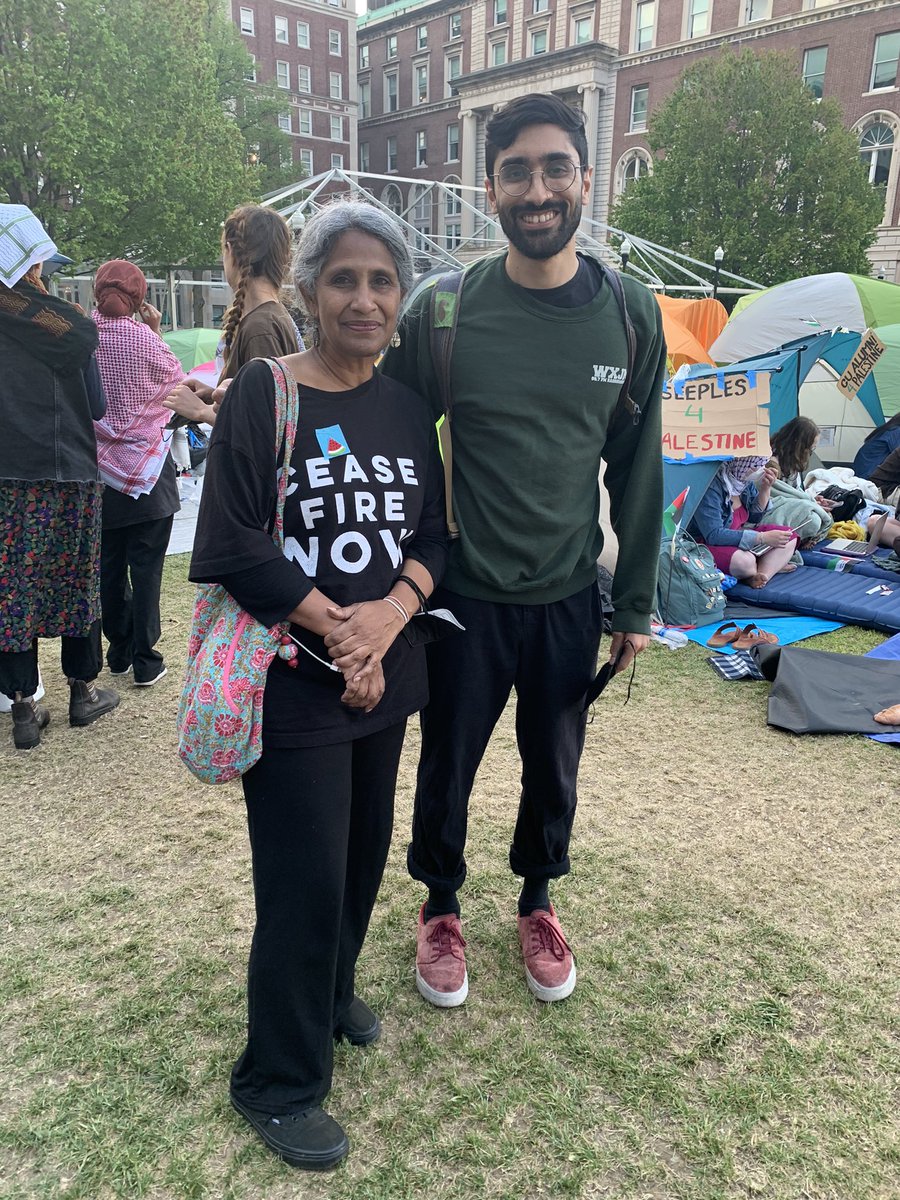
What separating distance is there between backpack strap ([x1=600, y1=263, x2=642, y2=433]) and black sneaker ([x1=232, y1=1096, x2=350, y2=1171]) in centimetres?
173

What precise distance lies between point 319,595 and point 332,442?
0.29 meters

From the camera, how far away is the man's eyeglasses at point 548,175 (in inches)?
74.2

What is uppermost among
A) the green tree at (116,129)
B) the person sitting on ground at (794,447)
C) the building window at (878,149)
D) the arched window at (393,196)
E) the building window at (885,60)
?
the building window at (885,60)

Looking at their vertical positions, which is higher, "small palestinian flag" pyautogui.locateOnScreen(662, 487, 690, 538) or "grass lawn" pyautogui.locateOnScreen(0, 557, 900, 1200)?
"small palestinian flag" pyautogui.locateOnScreen(662, 487, 690, 538)

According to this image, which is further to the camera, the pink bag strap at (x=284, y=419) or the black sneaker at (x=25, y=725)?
the black sneaker at (x=25, y=725)

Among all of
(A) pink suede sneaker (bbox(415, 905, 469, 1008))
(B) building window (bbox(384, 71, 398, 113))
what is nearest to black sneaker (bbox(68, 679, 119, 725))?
(A) pink suede sneaker (bbox(415, 905, 469, 1008))

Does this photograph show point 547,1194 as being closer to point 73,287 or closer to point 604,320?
point 604,320

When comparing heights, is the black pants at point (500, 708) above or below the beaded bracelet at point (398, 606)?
below

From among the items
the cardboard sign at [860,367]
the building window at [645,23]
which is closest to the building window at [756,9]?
the building window at [645,23]

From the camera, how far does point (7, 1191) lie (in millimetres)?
1697

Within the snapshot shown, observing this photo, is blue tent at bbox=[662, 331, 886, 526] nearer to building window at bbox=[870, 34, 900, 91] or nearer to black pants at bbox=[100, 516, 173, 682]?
black pants at bbox=[100, 516, 173, 682]

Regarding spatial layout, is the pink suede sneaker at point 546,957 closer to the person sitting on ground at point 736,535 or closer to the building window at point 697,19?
the person sitting on ground at point 736,535

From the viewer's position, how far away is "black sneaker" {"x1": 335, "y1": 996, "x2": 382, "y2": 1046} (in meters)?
2.09

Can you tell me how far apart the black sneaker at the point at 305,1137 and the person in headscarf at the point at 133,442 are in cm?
287
